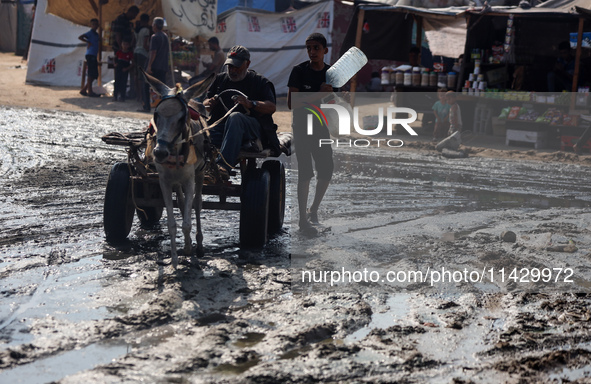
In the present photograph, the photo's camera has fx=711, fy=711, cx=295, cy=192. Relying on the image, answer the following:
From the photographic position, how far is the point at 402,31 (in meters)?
18.9

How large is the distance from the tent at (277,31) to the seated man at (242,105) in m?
14.9

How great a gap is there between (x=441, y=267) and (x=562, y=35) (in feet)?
41.5

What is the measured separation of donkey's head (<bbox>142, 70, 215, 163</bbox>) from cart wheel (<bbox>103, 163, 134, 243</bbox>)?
1.17 m

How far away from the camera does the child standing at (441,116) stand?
16.1 metres

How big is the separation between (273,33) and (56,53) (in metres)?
7.38

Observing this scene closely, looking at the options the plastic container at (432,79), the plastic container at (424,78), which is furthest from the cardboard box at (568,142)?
the plastic container at (424,78)

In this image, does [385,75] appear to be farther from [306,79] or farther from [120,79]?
[306,79]

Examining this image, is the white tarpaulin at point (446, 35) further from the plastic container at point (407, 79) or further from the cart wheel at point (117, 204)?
the cart wheel at point (117, 204)

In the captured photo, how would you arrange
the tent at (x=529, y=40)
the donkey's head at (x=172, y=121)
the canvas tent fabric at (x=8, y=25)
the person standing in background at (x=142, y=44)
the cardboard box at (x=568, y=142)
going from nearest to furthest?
the donkey's head at (x=172, y=121) < the cardboard box at (x=568, y=142) < the tent at (x=529, y=40) < the person standing in background at (x=142, y=44) < the canvas tent fabric at (x=8, y=25)

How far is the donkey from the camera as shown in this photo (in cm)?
596

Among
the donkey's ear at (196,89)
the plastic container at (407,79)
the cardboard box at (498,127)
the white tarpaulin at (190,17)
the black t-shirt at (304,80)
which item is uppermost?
the white tarpaulin at (190,17)

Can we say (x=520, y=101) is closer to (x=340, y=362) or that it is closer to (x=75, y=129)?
(x=75, y=129)
